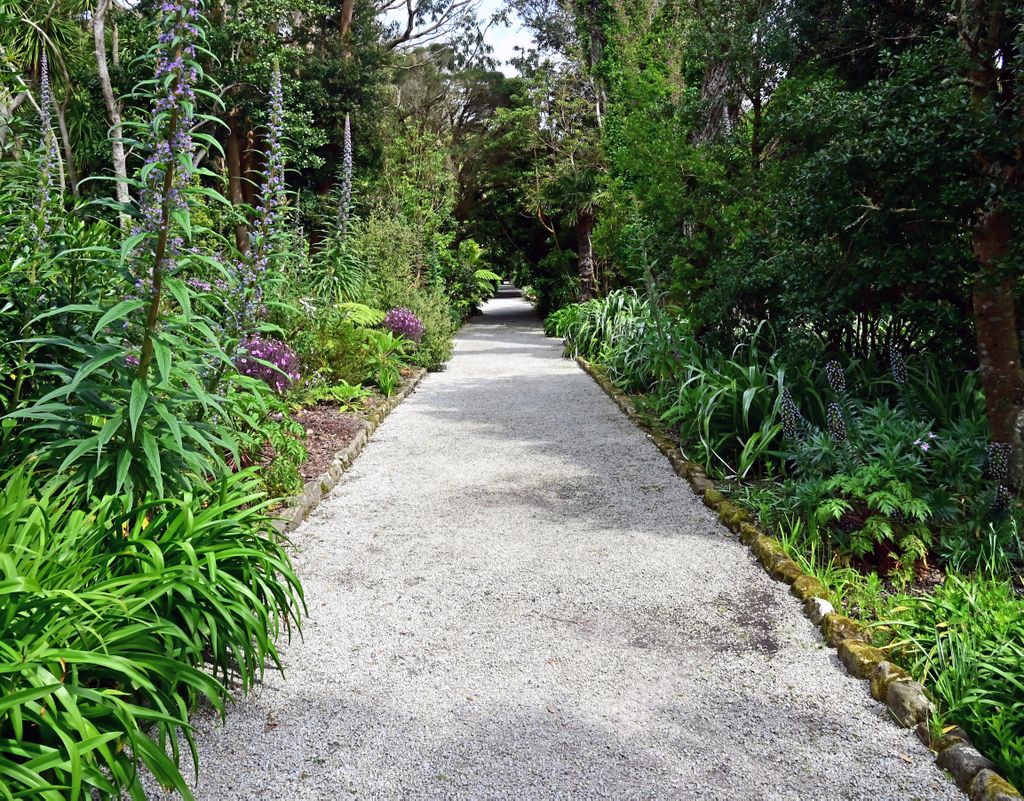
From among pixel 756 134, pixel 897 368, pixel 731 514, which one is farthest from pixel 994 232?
pixel 756 134

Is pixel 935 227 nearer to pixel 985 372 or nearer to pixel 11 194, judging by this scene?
pixel 985 372

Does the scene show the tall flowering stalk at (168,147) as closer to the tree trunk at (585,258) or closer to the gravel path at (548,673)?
the gravel path at (548,673)

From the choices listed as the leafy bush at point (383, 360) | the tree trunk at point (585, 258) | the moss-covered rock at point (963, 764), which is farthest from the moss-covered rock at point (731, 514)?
the tree trunk at point (585, 258)

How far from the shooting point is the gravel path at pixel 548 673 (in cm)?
212

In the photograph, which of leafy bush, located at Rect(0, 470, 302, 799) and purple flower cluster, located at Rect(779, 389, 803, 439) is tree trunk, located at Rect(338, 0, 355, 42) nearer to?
purple flower cluster, located at Rect(779, 389, 803, 439)

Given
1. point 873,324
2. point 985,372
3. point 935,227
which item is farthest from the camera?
point 873,324

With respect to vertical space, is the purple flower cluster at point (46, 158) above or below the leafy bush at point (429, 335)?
above

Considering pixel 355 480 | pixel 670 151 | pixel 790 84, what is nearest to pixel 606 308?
pixel 670 151

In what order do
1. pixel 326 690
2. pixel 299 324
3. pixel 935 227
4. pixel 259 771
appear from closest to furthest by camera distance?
pixel 259 771 < pixel 326 690 < pixel 935 227 < pixel 299 324

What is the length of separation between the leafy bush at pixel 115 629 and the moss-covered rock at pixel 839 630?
2065 mm

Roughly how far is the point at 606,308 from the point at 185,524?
943cm

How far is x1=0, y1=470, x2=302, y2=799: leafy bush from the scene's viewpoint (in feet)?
5.41

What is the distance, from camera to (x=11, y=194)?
347 cm

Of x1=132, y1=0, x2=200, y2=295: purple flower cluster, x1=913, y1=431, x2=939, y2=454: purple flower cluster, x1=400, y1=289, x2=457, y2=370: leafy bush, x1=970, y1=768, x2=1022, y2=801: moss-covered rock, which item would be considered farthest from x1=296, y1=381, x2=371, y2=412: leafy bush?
x1=970, y1=768, x2=1022, y2=801: moss-covered rock
